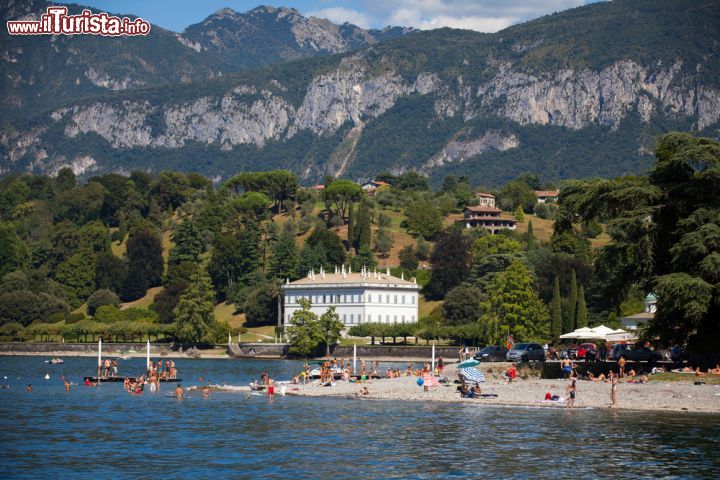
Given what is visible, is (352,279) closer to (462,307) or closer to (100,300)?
(462,307)

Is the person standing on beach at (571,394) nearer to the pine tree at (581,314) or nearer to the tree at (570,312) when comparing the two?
the tree at (570,312)

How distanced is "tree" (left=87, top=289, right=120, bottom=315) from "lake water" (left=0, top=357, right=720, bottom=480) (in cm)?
11313

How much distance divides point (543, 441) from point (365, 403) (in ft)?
71.5

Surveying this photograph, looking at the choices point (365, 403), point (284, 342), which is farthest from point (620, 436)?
point (284, 342)

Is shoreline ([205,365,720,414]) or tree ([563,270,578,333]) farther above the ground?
Answer: tree ([563,270,578,333])

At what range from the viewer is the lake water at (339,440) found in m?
50.7

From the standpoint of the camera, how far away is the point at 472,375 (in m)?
77.6

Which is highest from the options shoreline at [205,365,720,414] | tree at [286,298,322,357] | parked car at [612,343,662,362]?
tree at [286,298,322,357]

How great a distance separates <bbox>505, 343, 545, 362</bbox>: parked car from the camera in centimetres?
8712

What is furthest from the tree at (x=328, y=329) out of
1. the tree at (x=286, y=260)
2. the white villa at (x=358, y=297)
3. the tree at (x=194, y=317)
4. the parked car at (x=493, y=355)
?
the parked car at (x=493, y=355)

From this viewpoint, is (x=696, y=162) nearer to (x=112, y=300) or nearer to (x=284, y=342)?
(x=284, y=342)

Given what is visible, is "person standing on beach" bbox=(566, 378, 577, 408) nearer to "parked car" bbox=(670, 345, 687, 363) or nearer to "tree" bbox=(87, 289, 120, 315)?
"parked car" bbox=(670, 345, 687, 363)

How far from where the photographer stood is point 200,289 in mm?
160250

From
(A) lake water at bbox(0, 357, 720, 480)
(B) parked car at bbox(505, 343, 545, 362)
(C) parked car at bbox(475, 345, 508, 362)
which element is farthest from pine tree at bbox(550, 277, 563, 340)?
(A) lake water at bbox(0, 357, 720, 480)
